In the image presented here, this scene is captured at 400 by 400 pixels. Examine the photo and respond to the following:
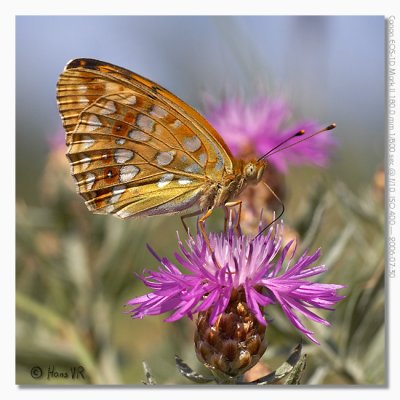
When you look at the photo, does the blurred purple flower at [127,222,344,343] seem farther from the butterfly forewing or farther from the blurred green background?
the blurred green background

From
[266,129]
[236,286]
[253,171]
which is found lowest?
A: [236,286]

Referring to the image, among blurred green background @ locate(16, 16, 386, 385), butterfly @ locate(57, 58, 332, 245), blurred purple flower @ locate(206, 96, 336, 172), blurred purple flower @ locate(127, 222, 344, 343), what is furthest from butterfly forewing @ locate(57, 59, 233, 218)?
blurred purple flower @ locate(206, 96, 336, 172)

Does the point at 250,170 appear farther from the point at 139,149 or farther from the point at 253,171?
the point at 139,149

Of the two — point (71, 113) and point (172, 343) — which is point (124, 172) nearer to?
point (71, 113)

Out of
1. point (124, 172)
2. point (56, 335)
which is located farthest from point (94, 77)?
point (56, 335)

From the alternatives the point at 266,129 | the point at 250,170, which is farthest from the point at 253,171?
the point at 266,129

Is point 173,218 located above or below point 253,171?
below

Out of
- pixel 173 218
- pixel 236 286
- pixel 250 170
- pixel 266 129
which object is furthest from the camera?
pixel 173 218
